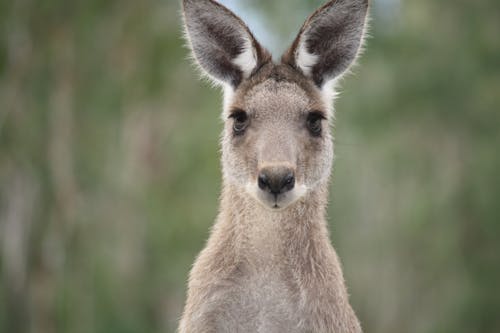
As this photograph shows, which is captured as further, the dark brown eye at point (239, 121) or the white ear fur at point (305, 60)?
the white ear fur at point (305, 60)

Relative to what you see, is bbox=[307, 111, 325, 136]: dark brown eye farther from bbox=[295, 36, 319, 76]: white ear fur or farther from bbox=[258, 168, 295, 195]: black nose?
bbox=[258, 168, 295, 195]: black nose

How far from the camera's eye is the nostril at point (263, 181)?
5.50m

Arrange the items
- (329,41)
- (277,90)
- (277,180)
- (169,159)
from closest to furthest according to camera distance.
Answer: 1. (277,180)
2. (277,90)
3. (329,41)
4. (169,159)

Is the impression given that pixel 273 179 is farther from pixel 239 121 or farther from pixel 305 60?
pixel 305 60

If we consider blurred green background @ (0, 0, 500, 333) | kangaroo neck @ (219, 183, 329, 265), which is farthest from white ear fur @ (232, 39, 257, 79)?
blurred green background @ (0, 0, 500, 333)

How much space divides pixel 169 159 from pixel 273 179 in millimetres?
15187

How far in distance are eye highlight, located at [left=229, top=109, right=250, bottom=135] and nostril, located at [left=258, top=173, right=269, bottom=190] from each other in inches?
26.2

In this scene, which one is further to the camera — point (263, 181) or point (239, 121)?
point (239, 121)

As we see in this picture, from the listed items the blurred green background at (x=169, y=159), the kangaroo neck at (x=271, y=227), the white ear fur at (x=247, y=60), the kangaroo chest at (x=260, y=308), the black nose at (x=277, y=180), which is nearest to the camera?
the black nose at (x=277, y=180)

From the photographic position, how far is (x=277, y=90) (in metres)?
6.18

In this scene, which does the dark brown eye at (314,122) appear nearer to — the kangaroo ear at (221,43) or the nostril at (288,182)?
the kangaroo ear at (221,43)

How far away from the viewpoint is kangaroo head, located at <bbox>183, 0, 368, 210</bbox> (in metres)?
5.89

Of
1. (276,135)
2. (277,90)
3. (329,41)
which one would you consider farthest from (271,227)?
(329,41)

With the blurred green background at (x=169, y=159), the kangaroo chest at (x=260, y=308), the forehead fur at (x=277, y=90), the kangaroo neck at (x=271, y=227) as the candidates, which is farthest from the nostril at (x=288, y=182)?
the blurred green background at (x=169, y=159)
